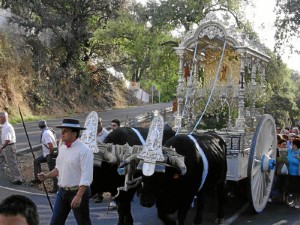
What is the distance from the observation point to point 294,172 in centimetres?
913

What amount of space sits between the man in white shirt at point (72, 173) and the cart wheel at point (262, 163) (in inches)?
147

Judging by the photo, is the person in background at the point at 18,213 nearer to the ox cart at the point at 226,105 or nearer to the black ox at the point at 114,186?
the ox cart at the point at 226,105

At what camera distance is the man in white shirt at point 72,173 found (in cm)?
523

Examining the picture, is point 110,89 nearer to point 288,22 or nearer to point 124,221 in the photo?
point 288,22

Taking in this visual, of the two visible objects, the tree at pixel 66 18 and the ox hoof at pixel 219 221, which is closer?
the ox hoof at pixel 219 221

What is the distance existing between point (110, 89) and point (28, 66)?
437 inches

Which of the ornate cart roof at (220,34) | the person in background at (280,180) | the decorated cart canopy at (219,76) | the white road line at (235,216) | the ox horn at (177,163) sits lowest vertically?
the white road line at (235,216)

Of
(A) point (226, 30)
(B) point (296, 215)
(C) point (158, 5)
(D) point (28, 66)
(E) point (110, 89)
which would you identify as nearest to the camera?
(B) point (296, 215)

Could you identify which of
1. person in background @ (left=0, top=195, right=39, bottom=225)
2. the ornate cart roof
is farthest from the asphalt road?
person in background @ (left=0, top=195, right=39, bottom=225)

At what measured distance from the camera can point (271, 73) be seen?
25922 millimetres

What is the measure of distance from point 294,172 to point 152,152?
4385 mm

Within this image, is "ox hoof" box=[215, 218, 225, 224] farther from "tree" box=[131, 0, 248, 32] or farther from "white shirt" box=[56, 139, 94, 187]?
"tree" box=[131, 0, 248, 32]

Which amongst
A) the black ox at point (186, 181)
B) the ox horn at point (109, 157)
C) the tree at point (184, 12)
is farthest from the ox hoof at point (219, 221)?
the tree at point (184, 12)

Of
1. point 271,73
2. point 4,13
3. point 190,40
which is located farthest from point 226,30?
point 4,13
